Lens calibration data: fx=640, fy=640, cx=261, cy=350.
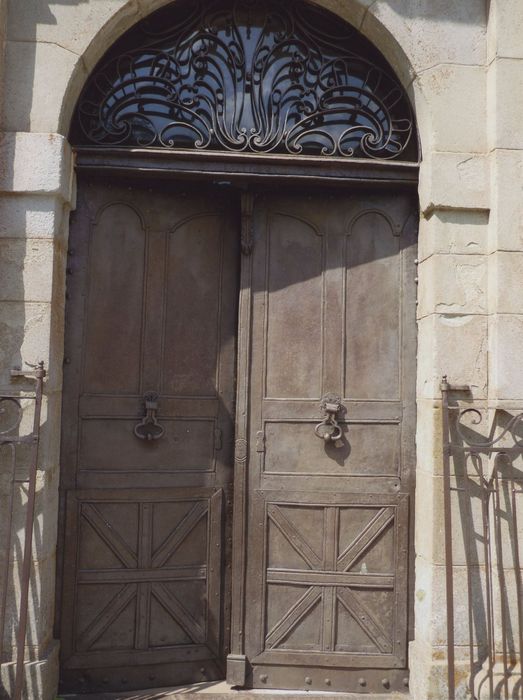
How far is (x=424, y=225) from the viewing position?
360 centimetres

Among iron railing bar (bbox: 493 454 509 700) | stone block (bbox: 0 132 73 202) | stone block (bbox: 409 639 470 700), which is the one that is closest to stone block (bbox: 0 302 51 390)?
stone block (bbox: 0 132 73 202)

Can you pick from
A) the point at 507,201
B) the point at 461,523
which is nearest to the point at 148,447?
the point at 461,523

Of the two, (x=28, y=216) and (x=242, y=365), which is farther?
(x=242, y=365)

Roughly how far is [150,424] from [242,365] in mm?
622

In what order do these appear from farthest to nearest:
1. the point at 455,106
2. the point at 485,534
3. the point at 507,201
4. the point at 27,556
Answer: the point at 455,106 < the point at 507,201 < the point at 485,534 < the point at 27,556

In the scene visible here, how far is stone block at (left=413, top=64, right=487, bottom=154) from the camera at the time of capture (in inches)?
137

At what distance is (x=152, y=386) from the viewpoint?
368cm

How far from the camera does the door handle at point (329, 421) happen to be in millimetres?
3659

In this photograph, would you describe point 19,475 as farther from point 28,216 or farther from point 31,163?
point 31,163

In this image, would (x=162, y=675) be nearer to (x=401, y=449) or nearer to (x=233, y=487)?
(x=233, y=487)

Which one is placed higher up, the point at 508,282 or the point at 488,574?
the point at 508,282

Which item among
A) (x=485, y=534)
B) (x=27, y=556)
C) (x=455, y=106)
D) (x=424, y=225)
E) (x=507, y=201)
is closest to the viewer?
(x=27, y=556)

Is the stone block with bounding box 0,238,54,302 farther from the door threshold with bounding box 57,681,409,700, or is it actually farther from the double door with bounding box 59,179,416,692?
the door threshold with bounding box 57,681,409,700

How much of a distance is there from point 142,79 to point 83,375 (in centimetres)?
172
